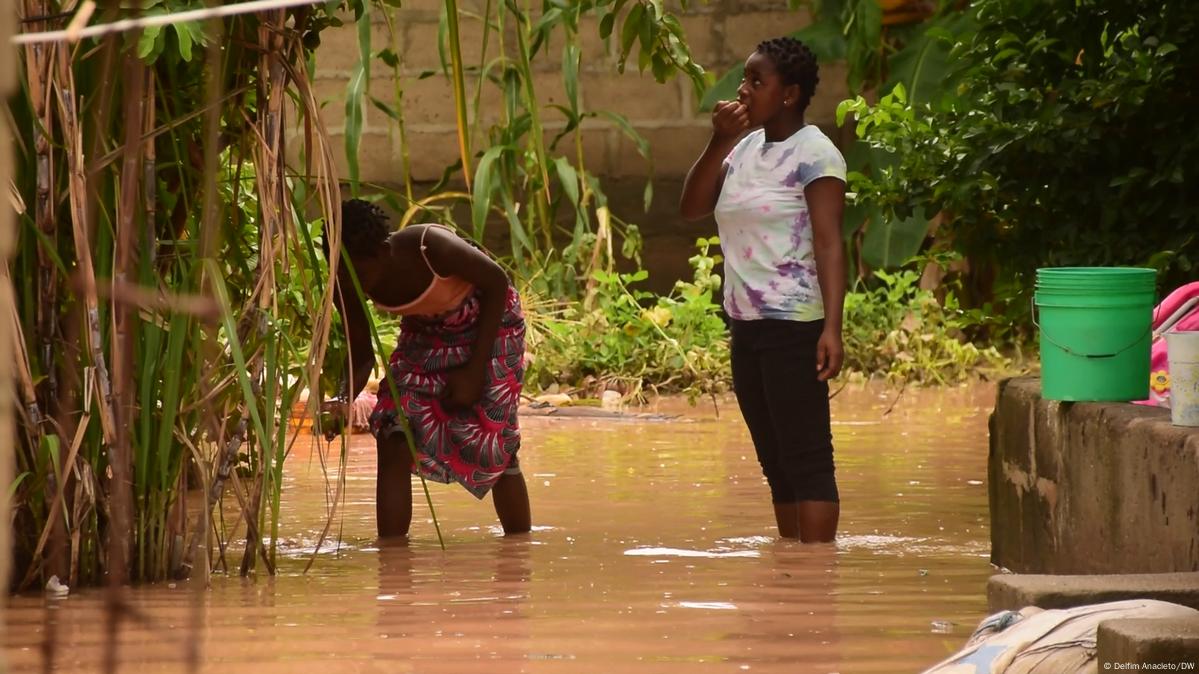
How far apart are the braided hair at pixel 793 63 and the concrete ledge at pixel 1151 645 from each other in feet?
8.26

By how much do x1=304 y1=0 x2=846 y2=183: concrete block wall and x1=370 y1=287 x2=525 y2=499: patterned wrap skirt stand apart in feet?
19.7

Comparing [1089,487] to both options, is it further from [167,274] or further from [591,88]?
[591,88]

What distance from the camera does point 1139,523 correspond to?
370 cm

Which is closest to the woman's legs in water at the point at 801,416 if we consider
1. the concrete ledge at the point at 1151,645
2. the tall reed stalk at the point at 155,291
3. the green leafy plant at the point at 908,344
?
the tall reed stalk at the point at 155,291

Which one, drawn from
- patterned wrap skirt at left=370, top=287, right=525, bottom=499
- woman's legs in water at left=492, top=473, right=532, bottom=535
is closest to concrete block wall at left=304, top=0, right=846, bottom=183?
patterned wrap skirt at left=370, top=287, right=525, bottom=499

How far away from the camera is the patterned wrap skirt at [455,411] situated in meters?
5.13

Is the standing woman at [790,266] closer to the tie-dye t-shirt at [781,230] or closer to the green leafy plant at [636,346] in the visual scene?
the tie-dye t-shirt at [781,230]

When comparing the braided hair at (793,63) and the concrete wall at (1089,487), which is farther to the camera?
the braided hair at (793,63)

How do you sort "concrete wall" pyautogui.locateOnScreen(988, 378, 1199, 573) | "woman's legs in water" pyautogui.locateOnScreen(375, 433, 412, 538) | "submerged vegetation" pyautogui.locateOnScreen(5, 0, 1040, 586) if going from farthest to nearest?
"woman's legs in water" pyautogui.locateOnScreen(375, 433, 412, 538) → "submerged vegetation" pyautogui.locateOnScreen(5, 0, 1040, 586) → "concrete wall" pyautogui.locateOnScreen(988, 378, 1199, 573)

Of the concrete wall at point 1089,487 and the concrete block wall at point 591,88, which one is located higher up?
the concrete block wall at point 591,88

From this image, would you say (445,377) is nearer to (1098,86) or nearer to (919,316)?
(1098,86)

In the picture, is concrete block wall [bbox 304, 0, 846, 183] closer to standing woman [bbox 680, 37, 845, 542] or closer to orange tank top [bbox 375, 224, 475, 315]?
orange tank top [bbox 375, 224, 475, 315]

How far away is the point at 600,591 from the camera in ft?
13.3

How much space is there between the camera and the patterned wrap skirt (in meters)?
5.13
